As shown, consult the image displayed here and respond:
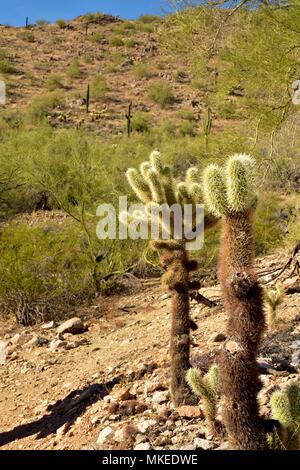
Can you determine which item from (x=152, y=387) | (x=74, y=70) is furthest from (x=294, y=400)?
(x=74, y=70)

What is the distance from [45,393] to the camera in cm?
525

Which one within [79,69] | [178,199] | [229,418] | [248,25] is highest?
[79,69]

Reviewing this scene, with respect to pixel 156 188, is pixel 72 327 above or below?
below

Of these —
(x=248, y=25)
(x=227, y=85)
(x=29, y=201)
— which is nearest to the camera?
(x=248, y=25)

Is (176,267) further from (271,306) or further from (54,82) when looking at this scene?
(54,82)

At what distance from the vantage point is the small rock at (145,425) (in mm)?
3694

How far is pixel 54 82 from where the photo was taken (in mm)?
34406

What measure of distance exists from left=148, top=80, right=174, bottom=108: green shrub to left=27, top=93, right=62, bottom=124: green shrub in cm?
593

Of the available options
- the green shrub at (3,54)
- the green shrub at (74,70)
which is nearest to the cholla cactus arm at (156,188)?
the green shrub at (74,70)

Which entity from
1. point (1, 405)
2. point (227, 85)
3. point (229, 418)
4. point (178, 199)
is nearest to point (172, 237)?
point (178, 199)

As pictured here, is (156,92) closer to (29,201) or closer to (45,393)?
(29,201)

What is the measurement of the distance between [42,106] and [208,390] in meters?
28.1

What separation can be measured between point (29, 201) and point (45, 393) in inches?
455

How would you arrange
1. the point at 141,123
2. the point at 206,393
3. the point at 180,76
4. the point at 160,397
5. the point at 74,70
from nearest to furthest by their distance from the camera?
the point at 206,393 < the point at 160,397 < the point at 141,123 < the point at 74,70 < the point at 180,76
